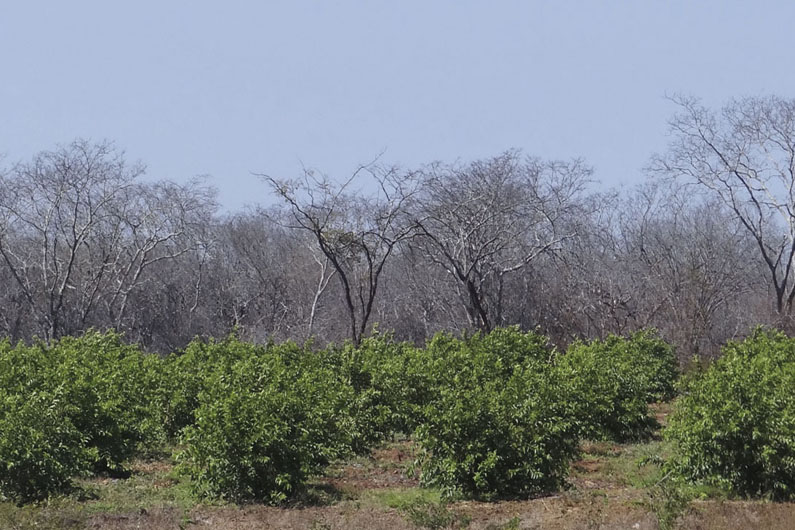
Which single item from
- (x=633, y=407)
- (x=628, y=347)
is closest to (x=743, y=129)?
(x=628, y=347)

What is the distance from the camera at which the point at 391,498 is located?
9.97 meters

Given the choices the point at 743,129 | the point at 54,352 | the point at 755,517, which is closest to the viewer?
the point at 755,517

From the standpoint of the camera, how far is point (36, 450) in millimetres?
9062

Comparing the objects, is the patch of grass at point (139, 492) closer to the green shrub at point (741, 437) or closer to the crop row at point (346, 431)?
the crop row at point (346, 431)

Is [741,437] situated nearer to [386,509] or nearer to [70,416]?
[386,509]

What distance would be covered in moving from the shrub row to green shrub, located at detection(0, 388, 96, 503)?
14mm

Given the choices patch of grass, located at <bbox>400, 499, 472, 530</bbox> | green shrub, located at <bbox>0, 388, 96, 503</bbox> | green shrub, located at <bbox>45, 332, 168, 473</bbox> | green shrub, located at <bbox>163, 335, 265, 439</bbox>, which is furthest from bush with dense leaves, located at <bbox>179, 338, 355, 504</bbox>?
green shrub, located at <bbox>163, 335, 265, 439</bbox>

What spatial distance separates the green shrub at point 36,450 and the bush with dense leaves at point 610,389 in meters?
5.41

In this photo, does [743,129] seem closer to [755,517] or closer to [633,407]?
[633,407]

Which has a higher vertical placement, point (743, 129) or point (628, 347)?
point (743, 129)

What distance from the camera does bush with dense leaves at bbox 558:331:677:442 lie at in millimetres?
12031

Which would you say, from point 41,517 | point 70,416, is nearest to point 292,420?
point 41,517

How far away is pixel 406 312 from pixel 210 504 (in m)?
38.0

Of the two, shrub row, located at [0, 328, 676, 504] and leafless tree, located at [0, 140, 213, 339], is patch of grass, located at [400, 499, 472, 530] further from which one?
leafless tree, located at [0, 140, 213, 339]
